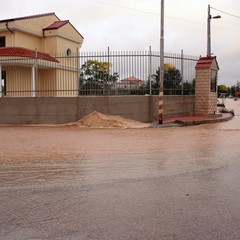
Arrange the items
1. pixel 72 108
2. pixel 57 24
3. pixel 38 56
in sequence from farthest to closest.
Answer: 1. pixel 57 24
2. pixel 38 56
3. pixel 72 108

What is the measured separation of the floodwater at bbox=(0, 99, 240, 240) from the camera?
4.06 metres

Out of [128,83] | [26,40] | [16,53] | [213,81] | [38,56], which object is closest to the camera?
[128,83]

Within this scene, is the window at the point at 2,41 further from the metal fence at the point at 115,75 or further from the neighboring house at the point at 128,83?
the neighboring house at the point at 128,83

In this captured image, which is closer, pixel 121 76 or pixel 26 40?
pixel 121 76

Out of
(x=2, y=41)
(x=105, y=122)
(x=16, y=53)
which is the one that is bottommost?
(x=105, y=122)

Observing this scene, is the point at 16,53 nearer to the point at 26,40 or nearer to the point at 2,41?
the point at 2,41

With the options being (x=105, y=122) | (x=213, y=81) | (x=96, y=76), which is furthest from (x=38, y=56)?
(x=213, y=81)

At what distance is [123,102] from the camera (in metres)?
17.9

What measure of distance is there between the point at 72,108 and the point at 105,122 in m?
2.11

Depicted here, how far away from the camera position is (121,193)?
5.49 meters

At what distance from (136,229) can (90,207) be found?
3.21 feet

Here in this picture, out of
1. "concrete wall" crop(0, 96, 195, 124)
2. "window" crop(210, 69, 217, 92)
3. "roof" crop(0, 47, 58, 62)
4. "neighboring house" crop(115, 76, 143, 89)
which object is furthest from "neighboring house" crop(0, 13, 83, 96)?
"window" crop(210, 69, 217, 92)

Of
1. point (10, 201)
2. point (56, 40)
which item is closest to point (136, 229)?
point (10, 201)

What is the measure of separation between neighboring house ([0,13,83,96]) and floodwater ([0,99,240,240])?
9853 millimetres
